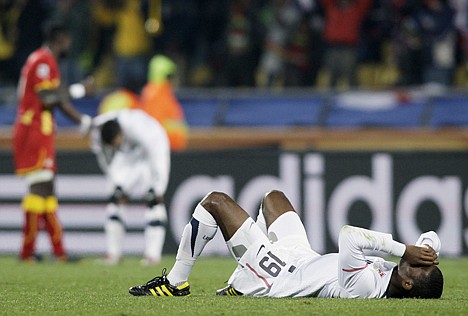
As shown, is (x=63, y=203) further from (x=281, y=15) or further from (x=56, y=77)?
(x=281, y=15)

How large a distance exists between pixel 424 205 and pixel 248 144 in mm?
2941

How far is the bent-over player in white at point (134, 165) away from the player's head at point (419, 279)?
5.36m

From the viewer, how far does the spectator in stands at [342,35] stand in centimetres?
1675

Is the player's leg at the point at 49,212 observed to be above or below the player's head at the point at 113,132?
below

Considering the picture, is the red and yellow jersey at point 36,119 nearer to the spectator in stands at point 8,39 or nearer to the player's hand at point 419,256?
the spectator in stands at point 8,39

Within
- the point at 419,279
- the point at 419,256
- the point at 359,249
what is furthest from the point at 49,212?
the point at 419,256

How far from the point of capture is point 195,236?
798 centimetres

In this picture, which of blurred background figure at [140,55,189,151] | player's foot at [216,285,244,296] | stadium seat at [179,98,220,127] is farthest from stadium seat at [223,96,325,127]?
player's foot at [216,285,244,296]

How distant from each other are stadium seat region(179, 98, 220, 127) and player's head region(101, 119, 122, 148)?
397 cm

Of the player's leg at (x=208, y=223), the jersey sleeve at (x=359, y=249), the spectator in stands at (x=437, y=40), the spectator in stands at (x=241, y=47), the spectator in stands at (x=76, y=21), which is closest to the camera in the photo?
the jersey sleeve at (x=359, y=249)

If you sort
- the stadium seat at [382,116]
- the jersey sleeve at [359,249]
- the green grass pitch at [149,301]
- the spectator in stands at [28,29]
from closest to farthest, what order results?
the green grass pitch at [149,301]
the jersey sleeve at [359,249]
the stadium seat at [382,116]
the spectator in stands at [28,29]

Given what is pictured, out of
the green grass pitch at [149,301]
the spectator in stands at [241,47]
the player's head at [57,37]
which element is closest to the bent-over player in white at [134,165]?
the player's head at [57,37]

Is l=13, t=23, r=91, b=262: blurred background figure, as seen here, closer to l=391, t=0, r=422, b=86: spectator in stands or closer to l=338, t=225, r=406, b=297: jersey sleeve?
l=338, t=225, r=406, b=297: jersey sleeve

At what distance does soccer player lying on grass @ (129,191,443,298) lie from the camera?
7.41 m
